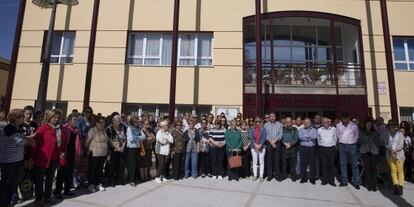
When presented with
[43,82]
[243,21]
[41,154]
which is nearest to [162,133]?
[41,154]

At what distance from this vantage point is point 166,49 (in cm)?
1274

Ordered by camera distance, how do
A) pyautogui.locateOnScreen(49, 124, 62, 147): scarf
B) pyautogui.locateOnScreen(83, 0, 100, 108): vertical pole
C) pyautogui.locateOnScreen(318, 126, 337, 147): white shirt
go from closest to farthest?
pyautogui.locateOnScreen(49, 124, 62, 147): scarf
pyautogui.locateOnScreen(318, 126, 337, 147): white shirt
pyautogui.locateOnScreen(83, 0, 100, 108): vertical pole

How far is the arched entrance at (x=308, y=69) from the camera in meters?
11.9

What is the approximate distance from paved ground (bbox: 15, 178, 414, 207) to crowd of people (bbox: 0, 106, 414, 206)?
37cm

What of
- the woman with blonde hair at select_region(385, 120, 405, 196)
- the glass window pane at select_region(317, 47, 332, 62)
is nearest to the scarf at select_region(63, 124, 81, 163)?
the woman with blonde hair at select_region(385, 120, 405, 196)

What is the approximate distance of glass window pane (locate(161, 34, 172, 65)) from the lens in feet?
41.5

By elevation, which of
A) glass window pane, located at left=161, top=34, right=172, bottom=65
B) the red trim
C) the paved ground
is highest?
the red trim

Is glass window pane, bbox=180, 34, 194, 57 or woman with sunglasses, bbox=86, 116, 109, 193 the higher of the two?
glass window pane, bbox=180, 34, 194, 57

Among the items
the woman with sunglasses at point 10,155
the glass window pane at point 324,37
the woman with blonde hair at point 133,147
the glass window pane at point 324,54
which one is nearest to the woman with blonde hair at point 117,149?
the woman with blonde hair at point 133,147

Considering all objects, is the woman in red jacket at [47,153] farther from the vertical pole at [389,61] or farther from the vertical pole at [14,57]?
the vertical pole at [389,61]

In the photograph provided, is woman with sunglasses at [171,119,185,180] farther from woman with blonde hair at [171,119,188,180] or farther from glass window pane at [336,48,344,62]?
glass window pane at [336,48,344,62]

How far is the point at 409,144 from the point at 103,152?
872 centimetres

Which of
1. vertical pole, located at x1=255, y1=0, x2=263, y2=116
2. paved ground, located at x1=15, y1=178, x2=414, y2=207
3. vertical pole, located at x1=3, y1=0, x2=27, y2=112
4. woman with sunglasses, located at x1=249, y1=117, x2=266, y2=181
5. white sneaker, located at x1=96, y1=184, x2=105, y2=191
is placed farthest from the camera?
vertical pole, located at x1=3, y1=0, x2=27, y2=112

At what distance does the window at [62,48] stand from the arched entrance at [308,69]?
25.6 feet
